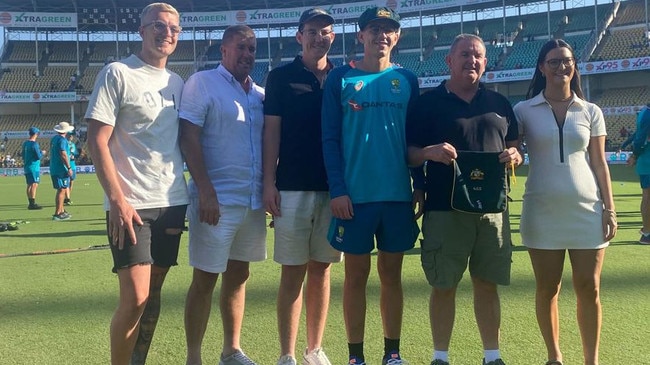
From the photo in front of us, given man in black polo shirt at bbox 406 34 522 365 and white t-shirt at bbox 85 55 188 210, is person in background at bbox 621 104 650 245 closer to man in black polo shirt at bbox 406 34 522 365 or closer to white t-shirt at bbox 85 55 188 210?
man in black polo shirt at bbox 406 34 522 365

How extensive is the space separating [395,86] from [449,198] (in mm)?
748

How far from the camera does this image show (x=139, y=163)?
3.10 metres

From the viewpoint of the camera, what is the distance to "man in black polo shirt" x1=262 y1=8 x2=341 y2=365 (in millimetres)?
3516

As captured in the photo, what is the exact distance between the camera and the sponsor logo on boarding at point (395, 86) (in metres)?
3.38

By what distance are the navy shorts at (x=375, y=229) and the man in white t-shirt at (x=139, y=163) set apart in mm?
981

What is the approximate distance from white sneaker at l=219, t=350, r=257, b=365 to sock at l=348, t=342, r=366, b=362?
626mm

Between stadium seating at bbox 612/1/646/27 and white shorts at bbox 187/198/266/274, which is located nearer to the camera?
white shorts at bbox 187/198/266/274

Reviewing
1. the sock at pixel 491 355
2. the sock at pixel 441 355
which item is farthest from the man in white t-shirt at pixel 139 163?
the sock at pixel 491 355

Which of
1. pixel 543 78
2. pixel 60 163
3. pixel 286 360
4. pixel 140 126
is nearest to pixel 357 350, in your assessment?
pixel 286 360

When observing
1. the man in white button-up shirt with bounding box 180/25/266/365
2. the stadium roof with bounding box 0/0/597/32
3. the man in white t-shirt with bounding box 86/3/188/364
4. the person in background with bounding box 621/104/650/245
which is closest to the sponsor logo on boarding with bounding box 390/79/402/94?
the man in white button-up shirt with bounding box 180/25/266/365

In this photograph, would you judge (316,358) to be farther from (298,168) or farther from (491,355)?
(298,168)

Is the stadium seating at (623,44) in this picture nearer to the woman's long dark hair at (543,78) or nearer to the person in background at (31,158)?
the person in background at (31,158)

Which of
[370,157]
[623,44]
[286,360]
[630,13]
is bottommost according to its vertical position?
[286,360]

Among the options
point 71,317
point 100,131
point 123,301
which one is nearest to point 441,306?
point 123,301
